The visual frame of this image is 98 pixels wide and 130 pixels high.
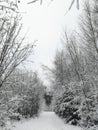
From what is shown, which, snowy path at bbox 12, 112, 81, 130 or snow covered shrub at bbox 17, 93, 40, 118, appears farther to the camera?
snow covered shrub at bbox 17, 93, 40, 118

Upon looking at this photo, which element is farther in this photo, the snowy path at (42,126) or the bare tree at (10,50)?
the snowy path at (42,126)

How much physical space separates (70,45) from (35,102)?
14.2m

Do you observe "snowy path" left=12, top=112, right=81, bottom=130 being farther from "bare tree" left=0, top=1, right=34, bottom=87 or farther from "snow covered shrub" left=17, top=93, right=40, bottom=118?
"bare tree" left=0, top=1, right=34, bottom=87

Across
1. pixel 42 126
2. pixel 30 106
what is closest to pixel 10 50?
pixel 42 126

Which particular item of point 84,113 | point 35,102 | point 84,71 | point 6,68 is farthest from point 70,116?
point 6,68

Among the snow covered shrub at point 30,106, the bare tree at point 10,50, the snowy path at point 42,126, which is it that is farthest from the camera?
the snow covered shrub at point 30,106

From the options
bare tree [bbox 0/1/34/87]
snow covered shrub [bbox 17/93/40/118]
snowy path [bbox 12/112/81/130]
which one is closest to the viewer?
bare tree [bbox 0/1/34/87]

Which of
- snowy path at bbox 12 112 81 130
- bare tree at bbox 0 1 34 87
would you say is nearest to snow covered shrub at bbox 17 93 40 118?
snowy path at bbox 12 112 81 130

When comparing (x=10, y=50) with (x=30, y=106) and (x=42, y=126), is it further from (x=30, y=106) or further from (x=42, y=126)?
(x=30, y=106)

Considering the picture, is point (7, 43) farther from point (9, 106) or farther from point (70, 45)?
point (70, 45)

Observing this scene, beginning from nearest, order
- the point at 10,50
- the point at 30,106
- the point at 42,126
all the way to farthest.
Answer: the point at 10,50 → the point at 42,126 → the point at 30,106

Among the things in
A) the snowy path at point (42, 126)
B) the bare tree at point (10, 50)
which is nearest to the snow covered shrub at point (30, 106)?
the snowy path at point (42, 126)

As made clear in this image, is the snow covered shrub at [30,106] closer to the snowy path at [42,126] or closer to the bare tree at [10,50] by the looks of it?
the snowy path at [42,126]

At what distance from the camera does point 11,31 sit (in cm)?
633
